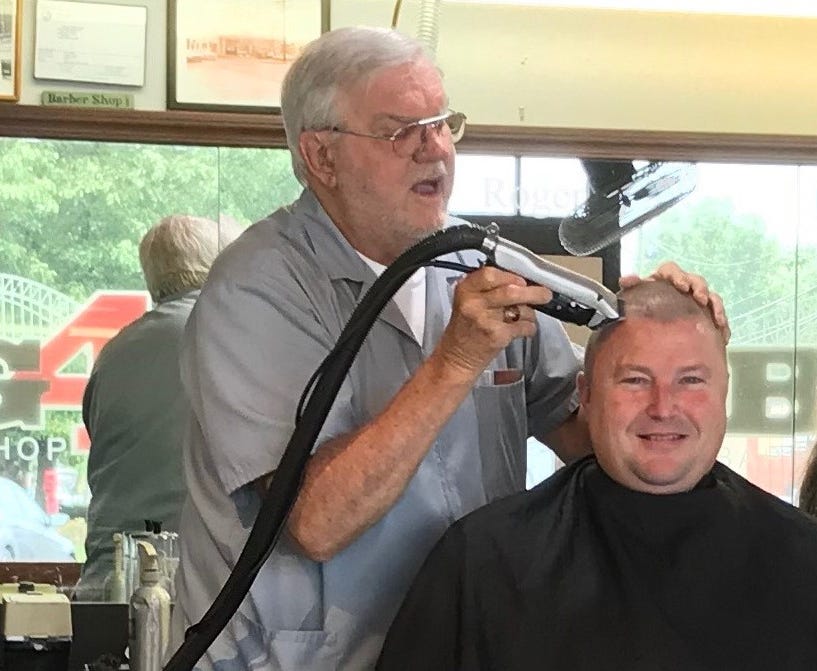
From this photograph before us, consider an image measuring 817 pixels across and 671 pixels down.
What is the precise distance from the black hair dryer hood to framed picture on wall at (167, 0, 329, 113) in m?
0.72

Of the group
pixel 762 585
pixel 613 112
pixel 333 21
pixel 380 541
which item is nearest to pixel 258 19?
pixel 333 21

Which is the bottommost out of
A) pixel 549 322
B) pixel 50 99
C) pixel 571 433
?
pixel 571 433

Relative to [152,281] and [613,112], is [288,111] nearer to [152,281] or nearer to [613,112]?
[152,281]

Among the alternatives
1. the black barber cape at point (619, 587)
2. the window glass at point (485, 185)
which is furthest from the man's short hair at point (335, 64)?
the window glass at point (485, 185)

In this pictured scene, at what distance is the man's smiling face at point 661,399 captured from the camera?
1.64 metres

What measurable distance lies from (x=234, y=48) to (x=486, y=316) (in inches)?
56.6

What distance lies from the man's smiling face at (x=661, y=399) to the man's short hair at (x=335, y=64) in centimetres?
49

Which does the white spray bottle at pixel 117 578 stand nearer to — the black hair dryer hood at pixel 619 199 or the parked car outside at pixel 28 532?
the parked car outside at pixel 28 532

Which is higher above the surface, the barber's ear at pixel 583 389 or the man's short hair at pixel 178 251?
the man's short hair at pixel 178 251

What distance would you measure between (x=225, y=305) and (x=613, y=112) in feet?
4.88

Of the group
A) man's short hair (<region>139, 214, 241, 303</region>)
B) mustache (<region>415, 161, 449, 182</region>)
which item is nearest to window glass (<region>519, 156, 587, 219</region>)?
man's short hair (<region>139, 214, 241, 303</region>)

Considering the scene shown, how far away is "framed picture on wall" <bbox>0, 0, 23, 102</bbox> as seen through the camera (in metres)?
2.56

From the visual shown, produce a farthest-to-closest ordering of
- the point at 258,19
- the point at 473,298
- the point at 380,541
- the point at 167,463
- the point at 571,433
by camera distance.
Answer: the point at 258,19 < the point at 167,463 < the point at 571,433 < the point at 380,541 < the point at 473,298

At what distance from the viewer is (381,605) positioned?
5.55 ft
